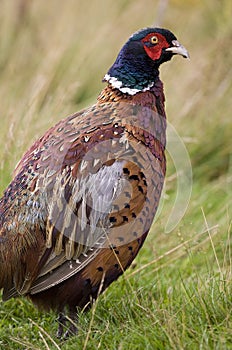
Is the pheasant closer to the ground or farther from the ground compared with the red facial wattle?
closer to the ground

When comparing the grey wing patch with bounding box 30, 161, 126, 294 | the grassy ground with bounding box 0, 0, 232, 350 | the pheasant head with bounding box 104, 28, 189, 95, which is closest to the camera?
the grassy ground with bounding box 0, 0, 232, 350

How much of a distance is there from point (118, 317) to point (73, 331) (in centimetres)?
25

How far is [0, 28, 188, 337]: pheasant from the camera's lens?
3.36 metres

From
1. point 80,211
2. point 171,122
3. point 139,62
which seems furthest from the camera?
point 171,122

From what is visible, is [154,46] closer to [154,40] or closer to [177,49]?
[154,40]

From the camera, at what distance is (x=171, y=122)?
20.5ft

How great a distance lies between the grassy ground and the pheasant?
0.72 ft

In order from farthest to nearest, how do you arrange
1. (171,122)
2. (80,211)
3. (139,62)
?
(171,122) < (139,62) < (80,211)

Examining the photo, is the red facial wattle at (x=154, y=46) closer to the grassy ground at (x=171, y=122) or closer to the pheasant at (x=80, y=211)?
the pheasant at (x=80, y=211)

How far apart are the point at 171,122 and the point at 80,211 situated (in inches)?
120

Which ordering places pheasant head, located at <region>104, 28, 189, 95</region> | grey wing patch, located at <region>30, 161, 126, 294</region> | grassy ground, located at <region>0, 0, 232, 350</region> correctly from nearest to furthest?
1. grassy ground, located at <region>0, 0, 232, 350</region>
2. grey wing patch, located at <region>30, 161, 126, 294</region>
3. pheasant head, located at <region>104, 28, 189, 95</region>

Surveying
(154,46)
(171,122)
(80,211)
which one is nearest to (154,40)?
(154,46)

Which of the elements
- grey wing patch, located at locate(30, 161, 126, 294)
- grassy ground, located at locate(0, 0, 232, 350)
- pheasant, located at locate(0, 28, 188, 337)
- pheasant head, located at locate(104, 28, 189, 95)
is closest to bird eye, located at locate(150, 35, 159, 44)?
pheasant head, located at locate(104, 28, 189, 95)

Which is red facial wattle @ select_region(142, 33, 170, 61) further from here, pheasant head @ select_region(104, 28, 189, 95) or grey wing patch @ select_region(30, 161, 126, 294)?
grey wing patch @ select_region(30, 161, 126, 294)
